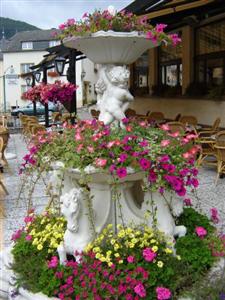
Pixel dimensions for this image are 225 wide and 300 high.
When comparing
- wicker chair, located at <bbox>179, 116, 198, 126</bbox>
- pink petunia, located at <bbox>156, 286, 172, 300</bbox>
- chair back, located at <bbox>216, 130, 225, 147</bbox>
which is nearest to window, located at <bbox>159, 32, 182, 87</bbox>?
wicker chair, located at <bbox>179, 116, 198, 126</bbox>

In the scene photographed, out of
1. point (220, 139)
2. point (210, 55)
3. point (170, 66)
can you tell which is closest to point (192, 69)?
point (210, 55)

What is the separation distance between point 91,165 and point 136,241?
1.81 ft

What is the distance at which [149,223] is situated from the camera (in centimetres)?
280

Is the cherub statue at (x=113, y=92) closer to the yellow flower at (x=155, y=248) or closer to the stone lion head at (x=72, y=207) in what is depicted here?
the stone lion head at (x=72, y=207)

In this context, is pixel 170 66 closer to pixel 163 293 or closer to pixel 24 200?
pixel 24 200

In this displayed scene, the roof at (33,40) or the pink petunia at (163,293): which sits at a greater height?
the roof at (33,40)

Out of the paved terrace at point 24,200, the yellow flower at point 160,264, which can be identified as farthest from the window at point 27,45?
the yellow flower at point 160,264

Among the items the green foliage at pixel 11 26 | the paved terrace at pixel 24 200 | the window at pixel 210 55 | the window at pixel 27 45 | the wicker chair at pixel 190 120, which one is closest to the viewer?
the paved terrace at pixel 24 200

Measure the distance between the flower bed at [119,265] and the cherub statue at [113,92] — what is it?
2.64 feet

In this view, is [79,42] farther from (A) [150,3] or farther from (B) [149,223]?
(A) [150,3]

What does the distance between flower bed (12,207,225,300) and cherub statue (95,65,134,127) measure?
80 centimetres

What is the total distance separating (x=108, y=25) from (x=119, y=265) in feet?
5.18

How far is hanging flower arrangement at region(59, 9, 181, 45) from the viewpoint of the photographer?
2867 millimetres

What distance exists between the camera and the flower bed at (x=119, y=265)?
94.3 inches
